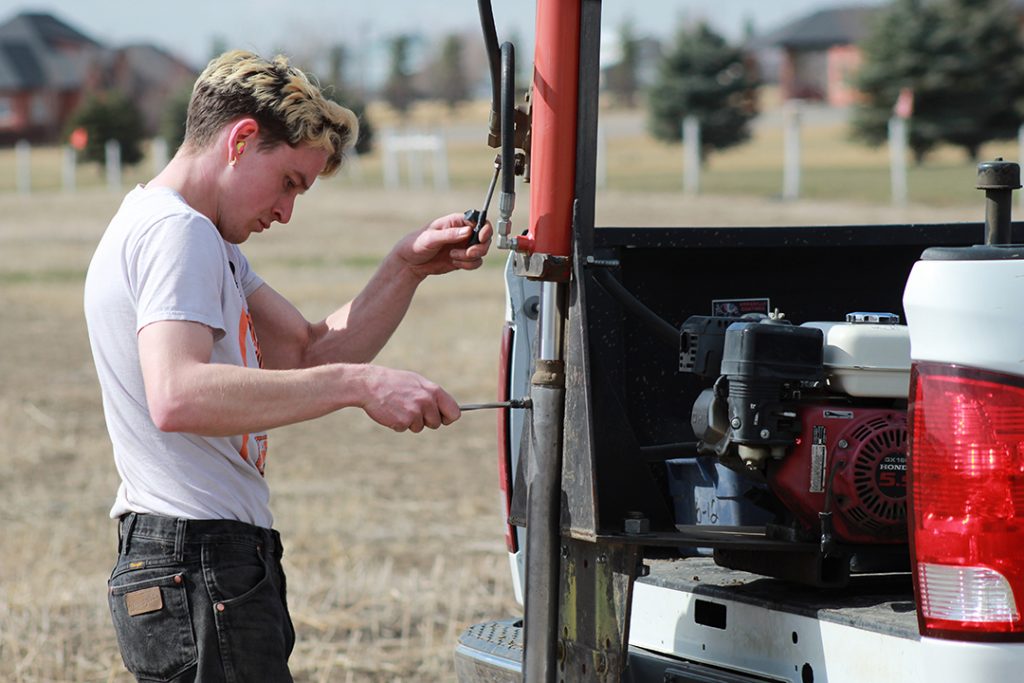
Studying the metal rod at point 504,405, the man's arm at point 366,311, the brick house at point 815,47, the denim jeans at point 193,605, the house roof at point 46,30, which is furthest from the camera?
the house roof at point 46,30

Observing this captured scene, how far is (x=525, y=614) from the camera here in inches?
117

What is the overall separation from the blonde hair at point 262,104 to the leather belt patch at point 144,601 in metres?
0.89

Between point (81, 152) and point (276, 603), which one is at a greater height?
point (81, 152)

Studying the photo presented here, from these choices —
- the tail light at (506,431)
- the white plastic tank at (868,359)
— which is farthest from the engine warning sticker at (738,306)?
the white plastic tank at (868,359)

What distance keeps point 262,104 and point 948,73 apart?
1646 inches

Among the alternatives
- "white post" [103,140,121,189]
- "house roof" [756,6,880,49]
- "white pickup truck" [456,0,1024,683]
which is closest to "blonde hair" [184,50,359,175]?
"white pickup truck" [456,0,1024,683]

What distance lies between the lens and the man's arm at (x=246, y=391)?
2.87 metres

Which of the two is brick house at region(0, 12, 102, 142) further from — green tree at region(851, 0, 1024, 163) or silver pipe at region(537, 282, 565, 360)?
silver pipe at region(537, 282, 565, 360)

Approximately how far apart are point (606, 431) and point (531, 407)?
0.59ft

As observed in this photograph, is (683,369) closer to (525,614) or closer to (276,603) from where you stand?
(525,614)

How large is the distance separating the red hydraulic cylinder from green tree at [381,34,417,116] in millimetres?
101135

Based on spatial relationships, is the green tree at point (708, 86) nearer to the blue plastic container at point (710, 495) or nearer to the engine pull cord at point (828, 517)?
the blue plastic container at point (710, 495)

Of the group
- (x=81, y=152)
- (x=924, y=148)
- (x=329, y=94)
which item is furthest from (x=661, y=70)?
(x=329, y=94)

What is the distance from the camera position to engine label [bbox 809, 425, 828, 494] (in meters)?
2.85
